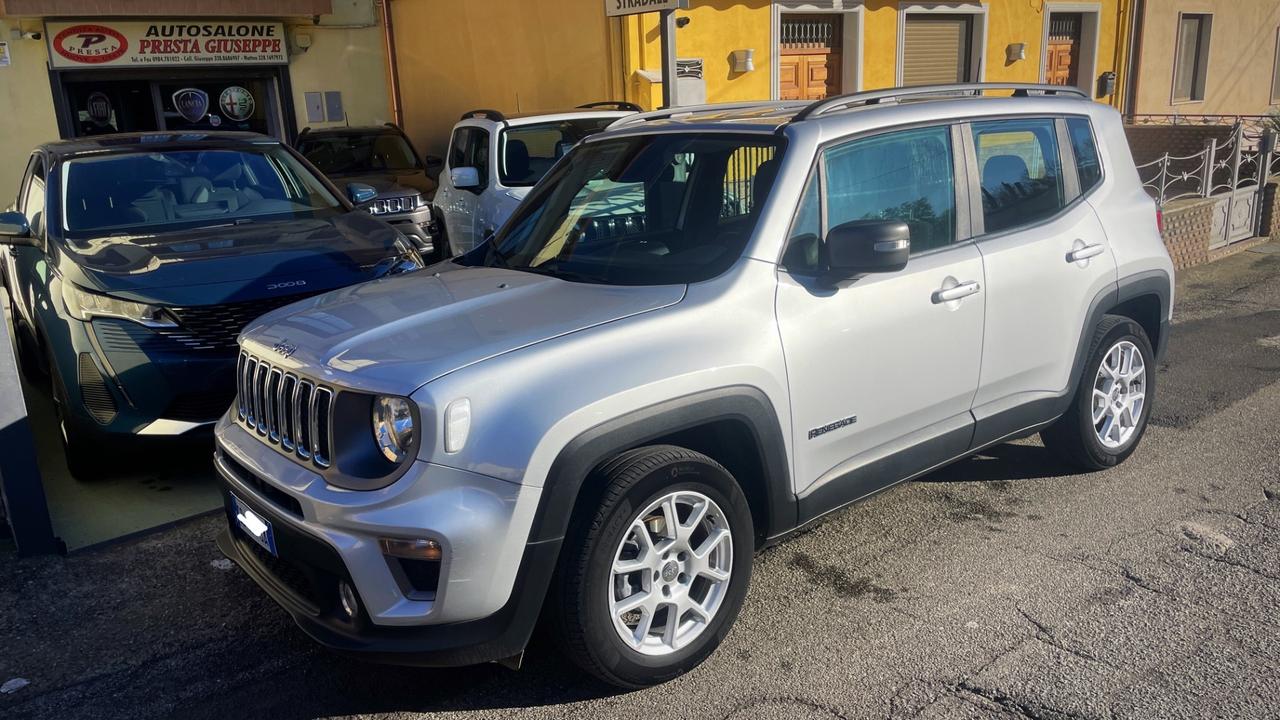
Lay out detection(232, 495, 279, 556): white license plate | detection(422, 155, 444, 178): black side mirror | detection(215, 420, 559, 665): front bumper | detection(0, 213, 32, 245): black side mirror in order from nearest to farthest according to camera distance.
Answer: detection(215, 420, 559, 665): front bumper
detection(232, 495, 279, 556): white license plate
detection(0, 213, 32, 245): black side mirror
detection(422, 155, 444, 178): black side mirror

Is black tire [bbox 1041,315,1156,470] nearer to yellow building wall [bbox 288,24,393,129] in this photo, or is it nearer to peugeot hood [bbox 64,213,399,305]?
peugeot hood [bbox 64,213,399,305]

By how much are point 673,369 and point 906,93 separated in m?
1.78

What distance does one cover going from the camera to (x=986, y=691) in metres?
3.18

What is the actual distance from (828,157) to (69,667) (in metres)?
3.22

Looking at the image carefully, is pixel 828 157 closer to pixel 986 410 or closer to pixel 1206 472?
pixel 986 410

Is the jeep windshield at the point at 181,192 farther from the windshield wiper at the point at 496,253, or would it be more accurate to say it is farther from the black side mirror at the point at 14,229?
the windshield wiper at the point at 496,253

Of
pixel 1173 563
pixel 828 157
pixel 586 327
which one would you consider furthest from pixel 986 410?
pixel 586 327

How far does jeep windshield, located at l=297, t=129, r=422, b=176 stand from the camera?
12.1 meters

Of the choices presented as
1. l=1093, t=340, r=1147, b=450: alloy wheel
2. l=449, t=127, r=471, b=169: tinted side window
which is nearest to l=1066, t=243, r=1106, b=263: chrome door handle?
l=1093, t=340, r=1147, b=450: alloy wheel

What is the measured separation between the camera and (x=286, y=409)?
324 centimetres

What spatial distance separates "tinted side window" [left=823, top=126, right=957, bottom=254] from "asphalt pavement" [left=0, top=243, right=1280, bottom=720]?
1.32 metres

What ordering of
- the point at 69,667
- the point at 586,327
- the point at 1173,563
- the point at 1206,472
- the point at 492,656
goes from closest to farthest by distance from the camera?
the point at 492,656, the point at 586,327, the point at 69,667, the point at 1173,563, the point at 1206,472

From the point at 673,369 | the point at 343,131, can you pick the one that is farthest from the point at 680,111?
the point at 343,131

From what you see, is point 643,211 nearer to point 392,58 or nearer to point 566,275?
point 566,275
